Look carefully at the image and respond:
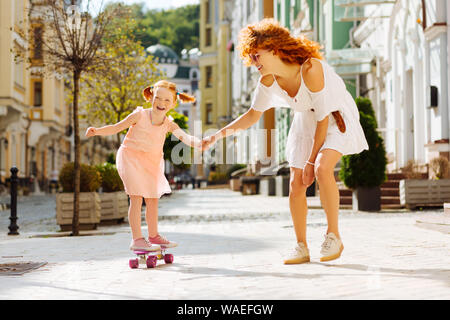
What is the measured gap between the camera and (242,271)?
543 centimetres

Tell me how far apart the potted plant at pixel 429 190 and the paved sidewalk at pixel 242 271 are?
5.30 metres

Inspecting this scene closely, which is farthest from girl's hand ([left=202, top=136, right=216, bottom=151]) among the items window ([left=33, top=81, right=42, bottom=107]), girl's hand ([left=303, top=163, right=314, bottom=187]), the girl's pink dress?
window ([left=33, top=81, right=42, bottom=107])

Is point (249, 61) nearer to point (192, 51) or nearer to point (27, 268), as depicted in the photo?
point (27, 268)

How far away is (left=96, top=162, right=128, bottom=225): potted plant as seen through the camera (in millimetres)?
13117

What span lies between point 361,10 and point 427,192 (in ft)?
38.3

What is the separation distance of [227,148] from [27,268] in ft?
174

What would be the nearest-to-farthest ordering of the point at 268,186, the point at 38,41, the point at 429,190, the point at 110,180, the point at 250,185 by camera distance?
1. the point at 38,41
2. the point at 110,180
3. the point at 429,190
4. the point at 268,186
5. the point at 250,185

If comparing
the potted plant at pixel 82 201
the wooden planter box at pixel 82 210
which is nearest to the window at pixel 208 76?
the potted plant at pixel 82 201

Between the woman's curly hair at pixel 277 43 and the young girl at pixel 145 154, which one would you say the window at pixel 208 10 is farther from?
the woman's curly hair at pixel 277 43

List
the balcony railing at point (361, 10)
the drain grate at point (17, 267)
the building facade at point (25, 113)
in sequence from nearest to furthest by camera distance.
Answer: the drain grate at point (17, 267)
the balcony railing at point (361, 10)
the building facade at point (25, 113)

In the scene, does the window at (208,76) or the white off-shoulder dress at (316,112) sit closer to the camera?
the white off-shoulder dress at (316,112)

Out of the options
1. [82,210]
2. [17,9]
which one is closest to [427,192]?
[82,210]

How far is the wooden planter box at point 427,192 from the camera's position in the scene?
14.2 meters

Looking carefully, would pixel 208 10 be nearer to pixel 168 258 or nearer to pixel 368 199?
pixel 368 199
